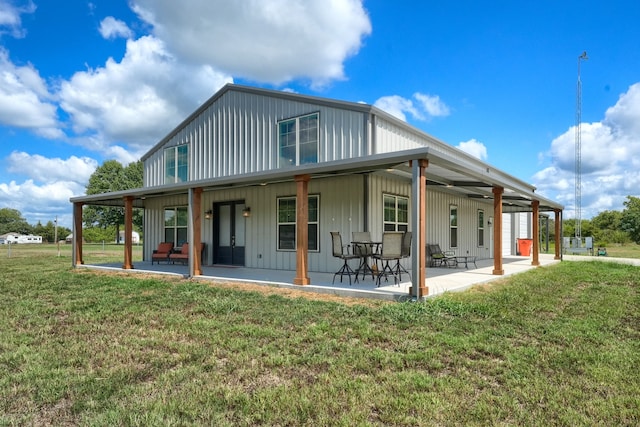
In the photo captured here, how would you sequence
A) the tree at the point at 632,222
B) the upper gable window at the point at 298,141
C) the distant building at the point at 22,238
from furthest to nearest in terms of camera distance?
the distant building at the point at 22,238
the tree at the point at 632,222
the upper gable window at the point at 298,141

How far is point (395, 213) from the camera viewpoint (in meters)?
10.0

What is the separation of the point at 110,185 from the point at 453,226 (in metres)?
41.2

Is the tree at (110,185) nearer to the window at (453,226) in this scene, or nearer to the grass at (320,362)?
the window at (453,226)

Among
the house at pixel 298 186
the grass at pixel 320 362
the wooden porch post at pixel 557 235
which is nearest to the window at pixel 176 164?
the house at pixel 298 186

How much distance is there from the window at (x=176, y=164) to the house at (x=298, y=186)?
0.12 ft

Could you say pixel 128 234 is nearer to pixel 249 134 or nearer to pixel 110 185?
pixel 249 134

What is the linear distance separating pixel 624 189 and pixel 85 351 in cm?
5011

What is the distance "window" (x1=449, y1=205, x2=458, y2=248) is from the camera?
13156 millimetres

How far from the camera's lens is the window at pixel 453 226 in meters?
13.2

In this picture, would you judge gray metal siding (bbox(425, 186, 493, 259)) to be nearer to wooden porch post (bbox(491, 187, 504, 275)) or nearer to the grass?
wooden porch post (bbox(491, 187, 504, 275))

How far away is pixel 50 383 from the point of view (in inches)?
116

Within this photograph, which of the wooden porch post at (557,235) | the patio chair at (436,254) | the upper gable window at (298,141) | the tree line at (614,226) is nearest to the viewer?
the upper gable window at (298,141)

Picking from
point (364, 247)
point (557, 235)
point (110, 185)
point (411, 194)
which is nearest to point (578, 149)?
point (557, 235)

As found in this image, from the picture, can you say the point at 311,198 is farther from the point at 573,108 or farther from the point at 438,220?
the point at 573,108
